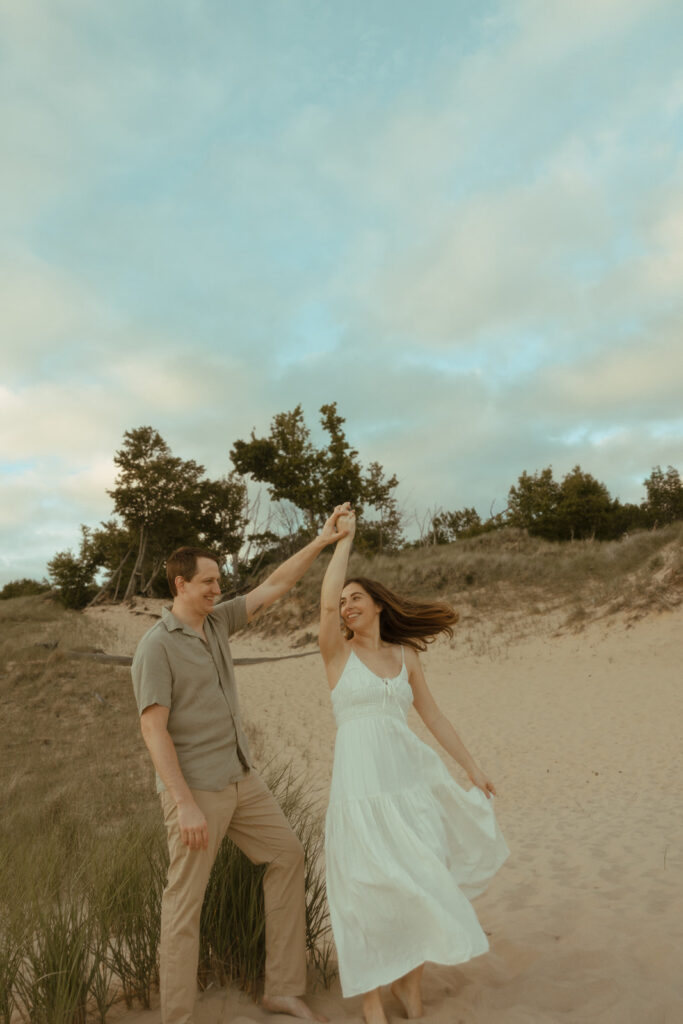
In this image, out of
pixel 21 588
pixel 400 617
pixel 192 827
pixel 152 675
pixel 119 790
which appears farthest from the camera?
pixel 21 588

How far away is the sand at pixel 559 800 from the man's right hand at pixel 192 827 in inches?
32.8

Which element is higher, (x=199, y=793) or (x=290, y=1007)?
(x=199, y=793)

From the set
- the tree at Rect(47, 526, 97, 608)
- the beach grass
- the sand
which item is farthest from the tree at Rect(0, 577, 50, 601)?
the sand

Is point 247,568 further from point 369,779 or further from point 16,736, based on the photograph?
point 369,779

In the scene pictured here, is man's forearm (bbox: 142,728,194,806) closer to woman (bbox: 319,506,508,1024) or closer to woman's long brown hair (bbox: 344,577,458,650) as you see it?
woman (bbox: 319,506,508,1024)

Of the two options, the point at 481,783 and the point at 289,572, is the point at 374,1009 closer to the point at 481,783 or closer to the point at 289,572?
the point at 481,783

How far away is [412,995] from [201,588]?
196 centimetres

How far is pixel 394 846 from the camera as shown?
10.3 feet

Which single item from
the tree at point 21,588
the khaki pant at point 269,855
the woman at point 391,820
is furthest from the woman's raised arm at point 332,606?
the tree at point 21,588

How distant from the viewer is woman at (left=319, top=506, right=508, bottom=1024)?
3020 mm

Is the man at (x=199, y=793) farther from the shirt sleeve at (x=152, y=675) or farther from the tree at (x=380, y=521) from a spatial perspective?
the tree at (x=380, y=521)

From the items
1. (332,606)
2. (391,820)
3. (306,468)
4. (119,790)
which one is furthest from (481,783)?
(306,468)

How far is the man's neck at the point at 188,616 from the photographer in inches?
133

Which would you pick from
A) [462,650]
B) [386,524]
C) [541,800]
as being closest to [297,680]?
[462,650]
